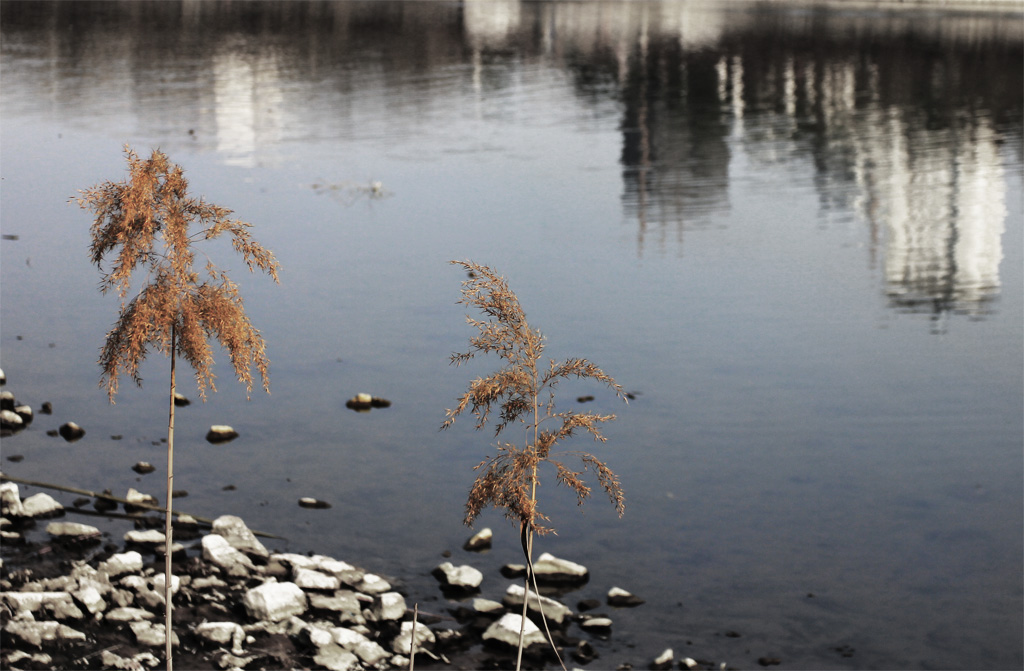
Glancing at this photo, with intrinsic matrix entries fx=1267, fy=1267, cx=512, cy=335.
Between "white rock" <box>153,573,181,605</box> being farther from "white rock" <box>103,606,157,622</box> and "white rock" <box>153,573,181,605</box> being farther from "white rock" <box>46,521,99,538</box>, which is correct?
"white rock" <box>46,521,99,538</box>

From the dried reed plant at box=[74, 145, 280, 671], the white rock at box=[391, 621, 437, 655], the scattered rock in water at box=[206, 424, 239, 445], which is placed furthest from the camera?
the scattered rock in water at box=[206, 424, 239, 445]

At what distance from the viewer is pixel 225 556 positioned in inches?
574

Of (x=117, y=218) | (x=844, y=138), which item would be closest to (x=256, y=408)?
(x=117, y=218)

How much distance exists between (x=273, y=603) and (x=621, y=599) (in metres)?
4.00

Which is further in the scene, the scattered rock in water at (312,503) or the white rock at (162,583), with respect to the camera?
the scattered rock in water at (312,503)

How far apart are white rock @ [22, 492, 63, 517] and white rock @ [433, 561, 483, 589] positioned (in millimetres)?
4977

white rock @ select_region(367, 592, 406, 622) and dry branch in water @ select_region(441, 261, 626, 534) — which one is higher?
dry branch in water @ select_region(441, 261, 626, 534)

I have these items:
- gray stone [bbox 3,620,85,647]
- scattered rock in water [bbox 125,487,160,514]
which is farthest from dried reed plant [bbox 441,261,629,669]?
scattered rock in water [bbox 125,487,160,514]

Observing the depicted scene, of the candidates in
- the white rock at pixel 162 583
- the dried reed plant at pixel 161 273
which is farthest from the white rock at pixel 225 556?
the dried reed plant at pixel 161 273

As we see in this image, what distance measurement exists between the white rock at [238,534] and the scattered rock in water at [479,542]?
2.51m

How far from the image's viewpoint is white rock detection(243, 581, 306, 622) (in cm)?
1352

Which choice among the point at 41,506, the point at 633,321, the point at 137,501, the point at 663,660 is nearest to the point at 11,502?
the point at 41,506

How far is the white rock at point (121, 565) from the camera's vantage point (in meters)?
14.2

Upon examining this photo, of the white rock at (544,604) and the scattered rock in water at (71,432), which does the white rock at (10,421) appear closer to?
the scattered rock in water at (71,432)
